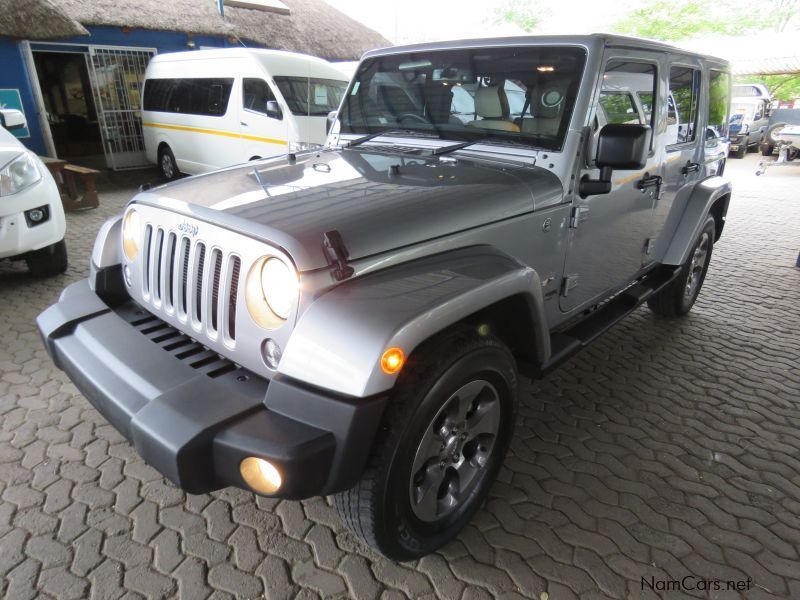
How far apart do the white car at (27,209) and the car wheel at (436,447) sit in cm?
398

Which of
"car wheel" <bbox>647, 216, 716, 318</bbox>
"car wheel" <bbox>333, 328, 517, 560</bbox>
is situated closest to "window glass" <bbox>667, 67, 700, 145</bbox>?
"car wheel" <bbox>647, 216, 716, 318</bbox>

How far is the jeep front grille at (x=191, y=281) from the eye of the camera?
1.88 metres

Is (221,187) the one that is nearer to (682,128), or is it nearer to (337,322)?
(337,322)

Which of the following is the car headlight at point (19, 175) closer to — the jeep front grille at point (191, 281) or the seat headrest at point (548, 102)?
the jeep front grille at point (191, 281)

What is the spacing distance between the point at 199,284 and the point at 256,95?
760cm

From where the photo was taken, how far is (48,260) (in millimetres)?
4840

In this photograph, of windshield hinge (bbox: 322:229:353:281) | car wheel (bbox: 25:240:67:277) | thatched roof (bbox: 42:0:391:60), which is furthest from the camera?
thatched roof (bbox: 42:0:391:60)

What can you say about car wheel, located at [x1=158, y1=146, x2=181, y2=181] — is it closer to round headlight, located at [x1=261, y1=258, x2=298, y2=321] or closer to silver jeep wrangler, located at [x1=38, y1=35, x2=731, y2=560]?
silver jeep wrangler, located at [x1=38, y1=35, x2=731, y2=560]

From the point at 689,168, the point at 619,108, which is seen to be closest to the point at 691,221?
the point at 689,168

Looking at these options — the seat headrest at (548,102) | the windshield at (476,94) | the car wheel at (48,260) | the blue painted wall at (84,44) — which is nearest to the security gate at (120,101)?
the blue painted wall at (84,44)

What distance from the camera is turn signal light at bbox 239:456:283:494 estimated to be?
1.56 meters

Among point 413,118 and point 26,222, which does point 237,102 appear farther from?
point 413,118

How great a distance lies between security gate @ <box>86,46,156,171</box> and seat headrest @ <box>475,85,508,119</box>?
10.9m

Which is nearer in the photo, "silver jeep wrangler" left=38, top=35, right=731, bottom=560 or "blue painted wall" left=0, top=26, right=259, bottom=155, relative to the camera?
"silver jeep wrangler" left=38, top=35, right=731, bottom=560
